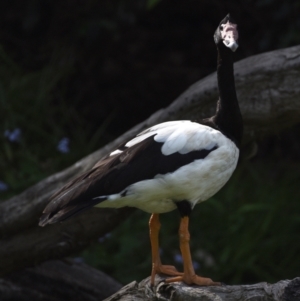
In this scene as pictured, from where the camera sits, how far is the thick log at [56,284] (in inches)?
163

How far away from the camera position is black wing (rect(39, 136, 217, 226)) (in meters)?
3.08

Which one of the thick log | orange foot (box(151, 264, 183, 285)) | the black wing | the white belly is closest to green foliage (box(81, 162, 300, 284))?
the thick log

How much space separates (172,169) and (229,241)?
5.93 feet

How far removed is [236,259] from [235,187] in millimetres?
638

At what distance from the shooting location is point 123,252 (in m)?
4.76

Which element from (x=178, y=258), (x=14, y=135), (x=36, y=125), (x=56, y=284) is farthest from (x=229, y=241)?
(x=36, y=125)

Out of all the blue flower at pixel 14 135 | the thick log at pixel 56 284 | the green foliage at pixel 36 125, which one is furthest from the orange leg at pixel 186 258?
the blue flower at pixel 14 135

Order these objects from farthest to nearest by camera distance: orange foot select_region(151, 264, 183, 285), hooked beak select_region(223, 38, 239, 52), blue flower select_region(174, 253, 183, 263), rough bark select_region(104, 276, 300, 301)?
blue flower select_region(174, 253, 183, 263)
orange foot select_region(151, 264, 183, 285)
hooked beak select_region(223, 38, 239, 52)
rough bark select_region(104, 276, 300, 301)

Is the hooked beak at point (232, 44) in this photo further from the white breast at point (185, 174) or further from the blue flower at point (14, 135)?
the blue flower at point (14, 135)

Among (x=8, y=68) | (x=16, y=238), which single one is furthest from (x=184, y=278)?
(x=8, y=68)

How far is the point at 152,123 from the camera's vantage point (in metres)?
4.00

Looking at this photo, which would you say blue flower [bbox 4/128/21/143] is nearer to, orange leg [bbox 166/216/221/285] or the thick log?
the thick log

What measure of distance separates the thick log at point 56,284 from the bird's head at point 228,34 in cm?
153

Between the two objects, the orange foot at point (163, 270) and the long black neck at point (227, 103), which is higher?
the long black neck at point (227, 103)
